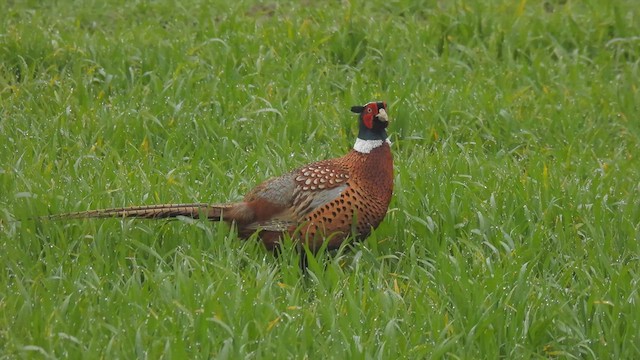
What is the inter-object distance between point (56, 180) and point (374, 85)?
6.61 feet

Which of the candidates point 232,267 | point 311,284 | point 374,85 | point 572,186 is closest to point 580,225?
point 572,186

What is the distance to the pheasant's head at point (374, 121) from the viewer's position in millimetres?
4773

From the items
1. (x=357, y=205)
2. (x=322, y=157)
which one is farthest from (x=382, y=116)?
(x=322, y=157)

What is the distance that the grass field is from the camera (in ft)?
12.8

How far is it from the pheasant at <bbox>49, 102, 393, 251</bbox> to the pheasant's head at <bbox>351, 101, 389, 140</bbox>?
2.7 inches

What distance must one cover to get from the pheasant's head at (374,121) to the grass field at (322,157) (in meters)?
0.34

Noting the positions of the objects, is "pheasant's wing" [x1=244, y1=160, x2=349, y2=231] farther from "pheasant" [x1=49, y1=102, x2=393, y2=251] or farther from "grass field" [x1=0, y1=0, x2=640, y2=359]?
"grass field" [x1=0, y1=0, x2=640, y2=359]

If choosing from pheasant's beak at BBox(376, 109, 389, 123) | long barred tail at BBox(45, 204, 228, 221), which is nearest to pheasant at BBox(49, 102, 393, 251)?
long barred tail at BBox(45, 204, 228, 221)

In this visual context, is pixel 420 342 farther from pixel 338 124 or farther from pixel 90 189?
pixel 338 124

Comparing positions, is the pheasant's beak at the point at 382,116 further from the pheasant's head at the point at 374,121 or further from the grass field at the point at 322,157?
the grass field at the point at 322,157

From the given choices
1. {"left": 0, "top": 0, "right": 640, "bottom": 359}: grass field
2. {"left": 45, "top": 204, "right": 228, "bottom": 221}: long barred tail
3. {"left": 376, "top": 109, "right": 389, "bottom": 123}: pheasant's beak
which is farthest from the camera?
{"left": 376, "top": 109, "right": 389, "bottom": 123}: pheasant's beak

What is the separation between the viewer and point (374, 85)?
639 cm

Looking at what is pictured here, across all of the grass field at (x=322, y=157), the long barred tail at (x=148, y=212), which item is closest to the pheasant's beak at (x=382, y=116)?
the grass field at (x=322, y=157)

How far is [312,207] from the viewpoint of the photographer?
181 inches
